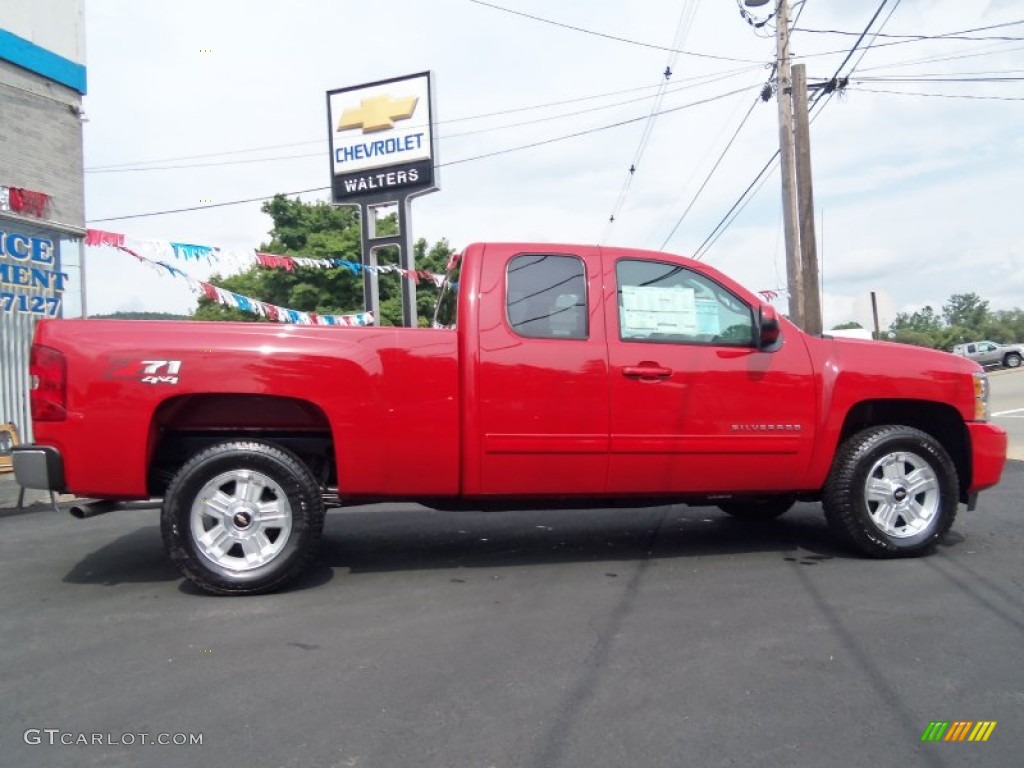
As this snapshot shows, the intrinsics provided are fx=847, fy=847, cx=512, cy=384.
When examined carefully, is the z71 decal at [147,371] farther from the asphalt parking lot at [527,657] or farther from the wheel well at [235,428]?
the asphalt parking lot at [527,657]

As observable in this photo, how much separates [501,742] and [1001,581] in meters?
3.31

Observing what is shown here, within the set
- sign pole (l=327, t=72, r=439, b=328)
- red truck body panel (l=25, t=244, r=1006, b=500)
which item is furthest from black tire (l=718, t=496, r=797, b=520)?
sign pole (l=327, t=72, r=439, b=328)

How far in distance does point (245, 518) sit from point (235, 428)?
645mm

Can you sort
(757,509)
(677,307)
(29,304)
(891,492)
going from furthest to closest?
(29,304), (757,509), (891,492), (677,307)

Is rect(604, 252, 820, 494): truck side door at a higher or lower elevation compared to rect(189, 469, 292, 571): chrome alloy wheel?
higher

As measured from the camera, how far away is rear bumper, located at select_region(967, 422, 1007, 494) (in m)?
5.36

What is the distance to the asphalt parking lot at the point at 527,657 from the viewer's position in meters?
2.94

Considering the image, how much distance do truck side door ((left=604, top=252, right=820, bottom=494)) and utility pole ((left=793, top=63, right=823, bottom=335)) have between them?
10520mm

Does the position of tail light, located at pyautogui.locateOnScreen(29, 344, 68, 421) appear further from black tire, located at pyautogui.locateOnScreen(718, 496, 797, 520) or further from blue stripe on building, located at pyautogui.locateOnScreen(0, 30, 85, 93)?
blue stripe on building, located at pyautogui.locateOnScreen(0, 30, 85, 93)

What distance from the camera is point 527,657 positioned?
12.2 ft

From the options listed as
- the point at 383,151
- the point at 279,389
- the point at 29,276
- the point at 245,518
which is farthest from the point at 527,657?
the point at 383,151

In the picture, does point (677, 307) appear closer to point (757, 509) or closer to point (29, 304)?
point (757, 509)

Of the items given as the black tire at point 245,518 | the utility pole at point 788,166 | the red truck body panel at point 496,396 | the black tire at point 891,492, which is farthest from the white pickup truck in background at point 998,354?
the black tire at point 245,518

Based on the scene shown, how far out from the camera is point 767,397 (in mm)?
5066
